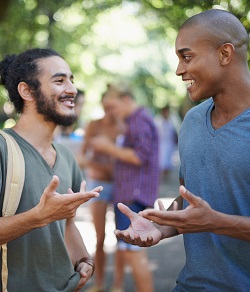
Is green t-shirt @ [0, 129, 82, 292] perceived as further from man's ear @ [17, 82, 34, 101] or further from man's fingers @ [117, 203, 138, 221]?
man's fingers @ [117, 203, 138, 221]

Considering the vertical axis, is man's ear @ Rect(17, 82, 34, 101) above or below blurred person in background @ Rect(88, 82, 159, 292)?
above

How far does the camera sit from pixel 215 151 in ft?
10.6

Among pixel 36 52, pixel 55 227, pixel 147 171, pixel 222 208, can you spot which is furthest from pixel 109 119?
pixel 222 208

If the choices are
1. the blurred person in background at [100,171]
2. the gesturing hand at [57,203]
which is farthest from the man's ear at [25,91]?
the blurred person in background at [100,171]

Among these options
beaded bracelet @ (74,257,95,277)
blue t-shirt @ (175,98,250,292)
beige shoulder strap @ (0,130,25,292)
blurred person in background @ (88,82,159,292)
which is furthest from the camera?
blurred person in background @ (88,82,159,292)

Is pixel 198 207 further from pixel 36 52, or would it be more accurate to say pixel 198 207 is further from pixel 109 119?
pixel 109 119

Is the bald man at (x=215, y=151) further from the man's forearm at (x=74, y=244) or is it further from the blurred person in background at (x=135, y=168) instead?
the blurred person in background at (x=135, y=168)

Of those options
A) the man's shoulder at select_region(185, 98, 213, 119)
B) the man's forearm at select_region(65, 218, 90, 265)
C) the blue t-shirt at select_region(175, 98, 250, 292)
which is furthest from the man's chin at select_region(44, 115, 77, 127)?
the blue t-shirt at select_region(175, 98, 250, 292)

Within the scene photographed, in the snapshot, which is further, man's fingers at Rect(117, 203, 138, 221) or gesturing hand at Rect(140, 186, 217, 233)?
man's fingers at Rect(117, 203, 138, 221)

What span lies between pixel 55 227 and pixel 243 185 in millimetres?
1156

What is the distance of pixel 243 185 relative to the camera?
314cm

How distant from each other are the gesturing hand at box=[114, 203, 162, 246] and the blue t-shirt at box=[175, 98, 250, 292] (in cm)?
21

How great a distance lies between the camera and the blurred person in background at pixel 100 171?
7.32 m

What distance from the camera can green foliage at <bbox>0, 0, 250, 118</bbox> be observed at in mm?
4800
